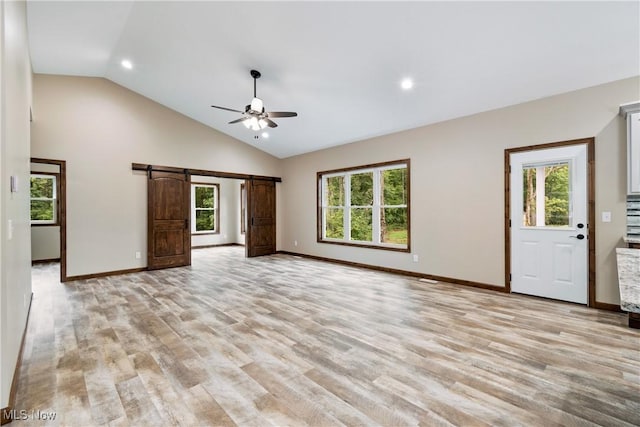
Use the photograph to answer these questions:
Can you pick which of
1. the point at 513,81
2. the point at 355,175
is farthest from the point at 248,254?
the point at 513,81

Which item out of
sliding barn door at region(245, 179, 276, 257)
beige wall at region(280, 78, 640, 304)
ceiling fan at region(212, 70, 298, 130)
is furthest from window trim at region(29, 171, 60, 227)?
beige wall at region(280, 78, 640, 304)

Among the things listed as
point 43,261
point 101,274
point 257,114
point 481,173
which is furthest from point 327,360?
point 43,261

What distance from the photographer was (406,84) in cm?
423

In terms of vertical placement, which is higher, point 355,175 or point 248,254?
point 355,175

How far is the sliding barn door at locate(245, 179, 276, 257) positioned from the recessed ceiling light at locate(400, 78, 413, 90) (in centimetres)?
478

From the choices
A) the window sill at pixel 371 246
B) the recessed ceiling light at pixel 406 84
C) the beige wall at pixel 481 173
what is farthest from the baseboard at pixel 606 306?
the recessed ceiling light at pixel 406 84

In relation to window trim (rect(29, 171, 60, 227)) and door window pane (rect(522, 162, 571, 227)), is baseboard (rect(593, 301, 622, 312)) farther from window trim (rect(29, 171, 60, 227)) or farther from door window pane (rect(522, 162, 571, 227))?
window trim (rect(29, 171, 60, 227))

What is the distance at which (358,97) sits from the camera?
188 inches

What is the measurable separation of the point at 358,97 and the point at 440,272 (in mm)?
3261

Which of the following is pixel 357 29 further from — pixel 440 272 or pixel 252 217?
pixel 252 217

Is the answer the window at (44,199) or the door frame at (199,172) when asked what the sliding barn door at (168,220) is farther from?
the window at (44,199)

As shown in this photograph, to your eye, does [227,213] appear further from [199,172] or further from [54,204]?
[54,204]

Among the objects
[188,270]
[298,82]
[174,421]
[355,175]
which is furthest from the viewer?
[355,175]

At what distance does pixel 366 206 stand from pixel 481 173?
2.45 metres
